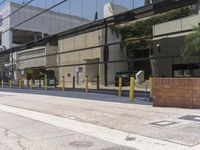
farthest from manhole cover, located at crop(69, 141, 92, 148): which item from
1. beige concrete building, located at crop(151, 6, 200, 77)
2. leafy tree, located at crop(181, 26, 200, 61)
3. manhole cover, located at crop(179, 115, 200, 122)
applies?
beige concrete building, located at crop(151, 6, 200, 77)

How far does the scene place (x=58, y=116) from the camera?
13266 mm

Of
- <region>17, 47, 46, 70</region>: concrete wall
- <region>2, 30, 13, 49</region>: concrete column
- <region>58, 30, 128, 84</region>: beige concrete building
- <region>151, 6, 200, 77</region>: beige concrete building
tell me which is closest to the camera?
<region>151, 6, 200, 77</region>: beige concrete building

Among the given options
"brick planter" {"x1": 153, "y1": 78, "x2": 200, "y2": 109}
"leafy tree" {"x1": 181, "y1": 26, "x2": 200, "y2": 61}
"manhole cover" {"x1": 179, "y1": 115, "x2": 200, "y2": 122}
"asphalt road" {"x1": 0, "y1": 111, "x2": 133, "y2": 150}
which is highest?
"leafy tree" {"x1": 181, "y1": 26, "x2": 200, "y2": 61}

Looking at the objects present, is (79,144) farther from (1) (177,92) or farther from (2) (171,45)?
(2) (171,45)

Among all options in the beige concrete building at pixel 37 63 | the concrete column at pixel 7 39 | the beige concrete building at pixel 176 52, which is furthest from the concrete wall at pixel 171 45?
the concrete column at pixel 7 39

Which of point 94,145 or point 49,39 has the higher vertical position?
point 49,39

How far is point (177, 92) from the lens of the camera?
→ 14438 millimetres

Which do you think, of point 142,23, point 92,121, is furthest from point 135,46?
point 92,121

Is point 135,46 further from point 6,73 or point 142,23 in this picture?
point 6,73

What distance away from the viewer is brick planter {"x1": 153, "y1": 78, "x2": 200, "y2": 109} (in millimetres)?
13891

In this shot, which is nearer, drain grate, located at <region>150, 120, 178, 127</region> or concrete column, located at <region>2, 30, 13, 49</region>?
drain grate, located at <region>150, 120, 178, 127</region>

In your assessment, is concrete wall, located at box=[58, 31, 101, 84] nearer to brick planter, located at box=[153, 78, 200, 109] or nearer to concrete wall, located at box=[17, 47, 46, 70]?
concrete wall, located at box=[17, 47, 46, 70]

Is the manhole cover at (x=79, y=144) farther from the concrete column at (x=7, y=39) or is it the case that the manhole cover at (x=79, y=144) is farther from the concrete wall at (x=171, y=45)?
the concrete column at (x=7, y=39)

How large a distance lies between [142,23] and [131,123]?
25.9 meters
